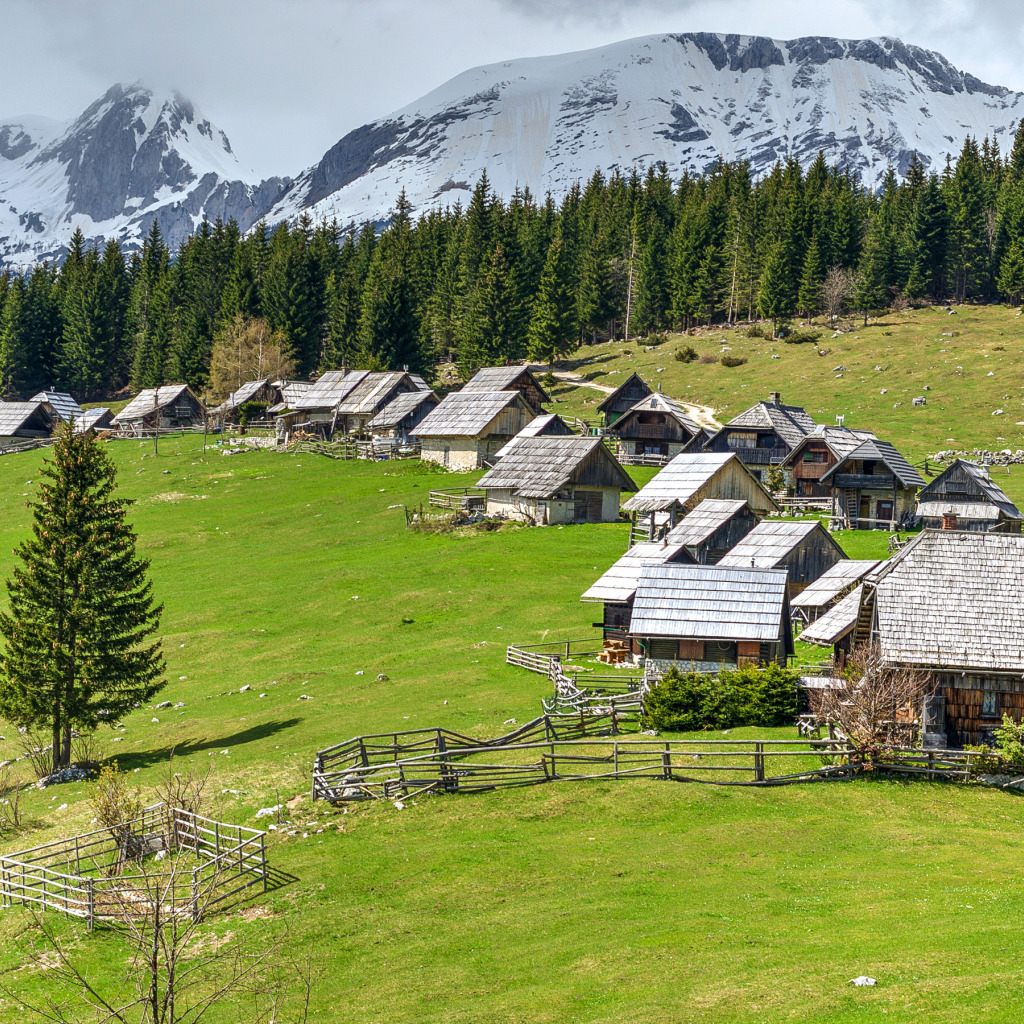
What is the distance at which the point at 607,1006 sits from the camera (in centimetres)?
1753

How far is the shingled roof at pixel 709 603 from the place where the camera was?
37.4 metres

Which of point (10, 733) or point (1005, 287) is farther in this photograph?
point (1005, 287)

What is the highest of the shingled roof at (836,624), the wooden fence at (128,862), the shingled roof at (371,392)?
the shingled roof at (371,392)

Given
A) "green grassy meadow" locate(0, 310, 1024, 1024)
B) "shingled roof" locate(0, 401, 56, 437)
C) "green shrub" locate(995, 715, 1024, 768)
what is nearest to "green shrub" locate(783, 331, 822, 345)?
"shingled roof" locate(0, 401, 56, 437)

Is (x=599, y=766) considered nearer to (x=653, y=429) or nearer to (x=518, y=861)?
(x=518, y=861)

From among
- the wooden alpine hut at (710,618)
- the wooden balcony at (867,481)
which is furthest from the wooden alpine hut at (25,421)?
the wooden alpine hut at (710,618)

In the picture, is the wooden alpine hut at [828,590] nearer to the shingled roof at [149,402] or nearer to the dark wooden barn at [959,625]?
the dark wooden barn at [959,625]

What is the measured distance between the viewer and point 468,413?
82000 millimetres

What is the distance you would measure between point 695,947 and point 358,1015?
5648 millimetres

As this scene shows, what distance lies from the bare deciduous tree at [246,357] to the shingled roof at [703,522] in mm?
73460

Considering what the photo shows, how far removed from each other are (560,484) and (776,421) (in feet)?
67.5

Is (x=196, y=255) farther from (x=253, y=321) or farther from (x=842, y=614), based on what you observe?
(x=842, y=614)

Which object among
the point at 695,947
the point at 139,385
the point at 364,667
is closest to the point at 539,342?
the point at 139,385

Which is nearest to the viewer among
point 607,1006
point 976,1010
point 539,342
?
point 976,1010
